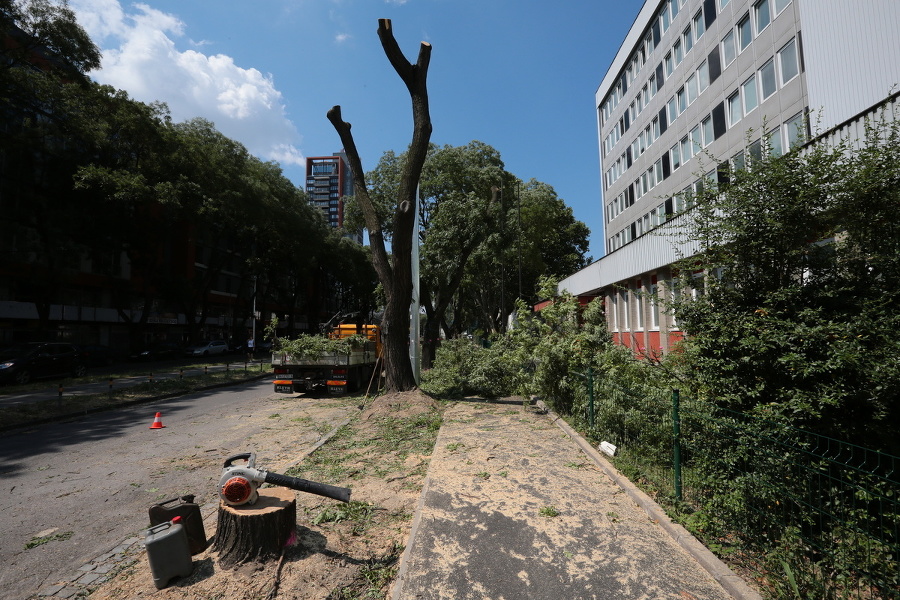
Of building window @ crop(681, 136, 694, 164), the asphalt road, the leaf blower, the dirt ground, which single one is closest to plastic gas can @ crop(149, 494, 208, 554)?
the dirt ground

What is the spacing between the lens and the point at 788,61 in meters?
17.2

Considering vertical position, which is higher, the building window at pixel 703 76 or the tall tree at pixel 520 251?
the building window at pixel 703 76

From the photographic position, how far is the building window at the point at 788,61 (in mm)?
16844

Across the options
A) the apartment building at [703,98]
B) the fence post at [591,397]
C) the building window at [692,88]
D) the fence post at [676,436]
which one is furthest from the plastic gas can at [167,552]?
the building window at [692,88]

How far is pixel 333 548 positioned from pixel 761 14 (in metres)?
23.6

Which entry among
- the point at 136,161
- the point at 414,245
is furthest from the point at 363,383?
the point at 136,161

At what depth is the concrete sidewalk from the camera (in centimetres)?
342

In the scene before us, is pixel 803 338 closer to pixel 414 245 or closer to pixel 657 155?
pixel 414 245

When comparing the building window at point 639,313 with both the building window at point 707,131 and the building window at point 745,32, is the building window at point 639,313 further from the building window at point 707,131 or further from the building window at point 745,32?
the building window at point 745,32

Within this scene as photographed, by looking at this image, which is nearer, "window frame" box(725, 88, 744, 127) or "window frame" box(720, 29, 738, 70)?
"window frame" box(725, 88, 744, 127)

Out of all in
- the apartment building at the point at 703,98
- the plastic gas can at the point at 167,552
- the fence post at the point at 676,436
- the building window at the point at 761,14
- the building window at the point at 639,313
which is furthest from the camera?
the building window at the point at 639,313

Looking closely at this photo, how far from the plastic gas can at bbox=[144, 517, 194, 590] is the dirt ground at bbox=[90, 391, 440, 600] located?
0.28ft

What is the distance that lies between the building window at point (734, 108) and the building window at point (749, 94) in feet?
1.01

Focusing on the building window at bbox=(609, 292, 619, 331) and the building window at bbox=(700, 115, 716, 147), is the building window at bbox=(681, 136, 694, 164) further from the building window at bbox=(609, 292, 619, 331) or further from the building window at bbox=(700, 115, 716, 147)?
the building window at bbox=(609, 292, 619, 331)
